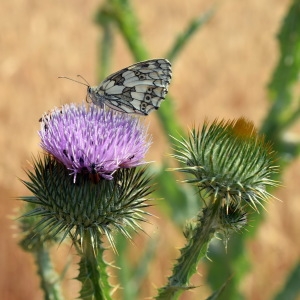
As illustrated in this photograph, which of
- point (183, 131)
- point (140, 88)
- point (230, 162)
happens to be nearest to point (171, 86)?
point (183, 131)

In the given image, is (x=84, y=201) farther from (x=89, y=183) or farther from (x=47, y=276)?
(x=47, y=276)

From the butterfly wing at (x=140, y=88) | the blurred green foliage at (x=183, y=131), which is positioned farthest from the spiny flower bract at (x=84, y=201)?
the blurred green foliage at (x=183, y=131)

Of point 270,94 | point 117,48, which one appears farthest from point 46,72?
point 270,94

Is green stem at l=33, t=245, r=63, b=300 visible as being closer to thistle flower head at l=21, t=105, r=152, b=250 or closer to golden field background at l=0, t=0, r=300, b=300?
thistle flower head at l=21, t=105, r=152, b=250

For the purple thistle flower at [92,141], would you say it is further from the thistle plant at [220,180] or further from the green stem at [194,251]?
the green stem at [194,251]

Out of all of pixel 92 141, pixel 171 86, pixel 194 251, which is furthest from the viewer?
pixel 171 86

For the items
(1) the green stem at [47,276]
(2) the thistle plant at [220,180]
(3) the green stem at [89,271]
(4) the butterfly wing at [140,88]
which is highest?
(4) the butterfly wing at [140,88]

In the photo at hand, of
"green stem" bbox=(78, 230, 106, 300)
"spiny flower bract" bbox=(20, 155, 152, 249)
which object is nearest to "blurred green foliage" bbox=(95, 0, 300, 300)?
"spiny flower bract" bbox=(20, 155, 152, 249)
